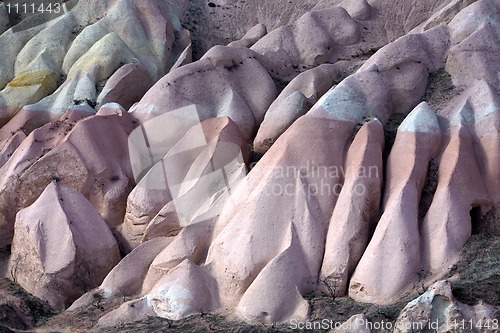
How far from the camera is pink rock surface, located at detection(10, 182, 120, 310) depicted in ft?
56.0

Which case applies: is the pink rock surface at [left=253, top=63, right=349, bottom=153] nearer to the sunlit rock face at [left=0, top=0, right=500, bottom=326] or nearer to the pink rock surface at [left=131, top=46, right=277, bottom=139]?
the sunlit rock face at [left=0, top=0, right=500, bottom=326]

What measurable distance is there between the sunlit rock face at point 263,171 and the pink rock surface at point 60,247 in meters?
0.04

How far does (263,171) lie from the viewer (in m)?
16.9

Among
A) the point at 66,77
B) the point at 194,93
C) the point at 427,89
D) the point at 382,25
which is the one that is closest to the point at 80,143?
the point at 194,93

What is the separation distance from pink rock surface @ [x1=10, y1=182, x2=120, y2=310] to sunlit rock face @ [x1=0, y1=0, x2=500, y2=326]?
4 centimetres

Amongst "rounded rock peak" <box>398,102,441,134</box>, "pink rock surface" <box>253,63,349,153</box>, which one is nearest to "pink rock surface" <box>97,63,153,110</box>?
"pink rock surface" <box>253,63,349,153</box>

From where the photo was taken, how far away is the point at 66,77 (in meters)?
23.8

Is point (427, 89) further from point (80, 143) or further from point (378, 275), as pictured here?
point (80, 143)

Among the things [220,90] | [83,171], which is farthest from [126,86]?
[83,171]

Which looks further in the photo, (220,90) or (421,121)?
(220,90)

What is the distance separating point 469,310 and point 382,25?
1246cm

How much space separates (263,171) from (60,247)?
3.94 meters

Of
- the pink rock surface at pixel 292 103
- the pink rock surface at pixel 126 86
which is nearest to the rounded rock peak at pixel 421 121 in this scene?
the pink rock surface at pixel 292 103

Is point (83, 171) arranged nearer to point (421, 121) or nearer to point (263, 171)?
point (263, 171)
